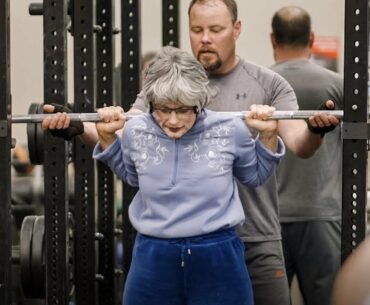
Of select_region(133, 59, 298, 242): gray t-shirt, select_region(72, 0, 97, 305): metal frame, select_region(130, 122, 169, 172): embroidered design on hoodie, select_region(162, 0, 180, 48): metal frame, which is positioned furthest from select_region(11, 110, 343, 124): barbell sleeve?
select_region(162, 0, 180, 48): metal frame

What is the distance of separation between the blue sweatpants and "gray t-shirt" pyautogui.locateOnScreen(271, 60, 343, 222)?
4.06ft

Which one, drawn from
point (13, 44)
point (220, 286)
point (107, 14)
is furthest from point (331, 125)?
point (13, 44)

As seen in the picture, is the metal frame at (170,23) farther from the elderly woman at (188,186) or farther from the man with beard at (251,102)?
the elderly woman at (188,186)

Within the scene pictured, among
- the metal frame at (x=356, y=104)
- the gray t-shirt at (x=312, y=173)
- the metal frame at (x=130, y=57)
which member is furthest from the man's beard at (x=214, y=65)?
the gray t-shirt at (x=312, y=173)

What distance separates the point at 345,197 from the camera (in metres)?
2.69

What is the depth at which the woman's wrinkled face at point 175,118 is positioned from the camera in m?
2.47

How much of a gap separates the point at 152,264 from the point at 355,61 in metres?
0.91

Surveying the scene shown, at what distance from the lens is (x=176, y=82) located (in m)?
2.45

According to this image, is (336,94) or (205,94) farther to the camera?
(336,94)

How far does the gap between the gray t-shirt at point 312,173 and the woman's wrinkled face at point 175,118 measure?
123 cm

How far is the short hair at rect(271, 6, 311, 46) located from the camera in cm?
388

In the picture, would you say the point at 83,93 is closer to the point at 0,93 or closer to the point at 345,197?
the point at 0,93

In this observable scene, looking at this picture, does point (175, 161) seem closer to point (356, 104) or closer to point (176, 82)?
point (176, 82)

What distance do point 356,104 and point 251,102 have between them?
1.21 feet
